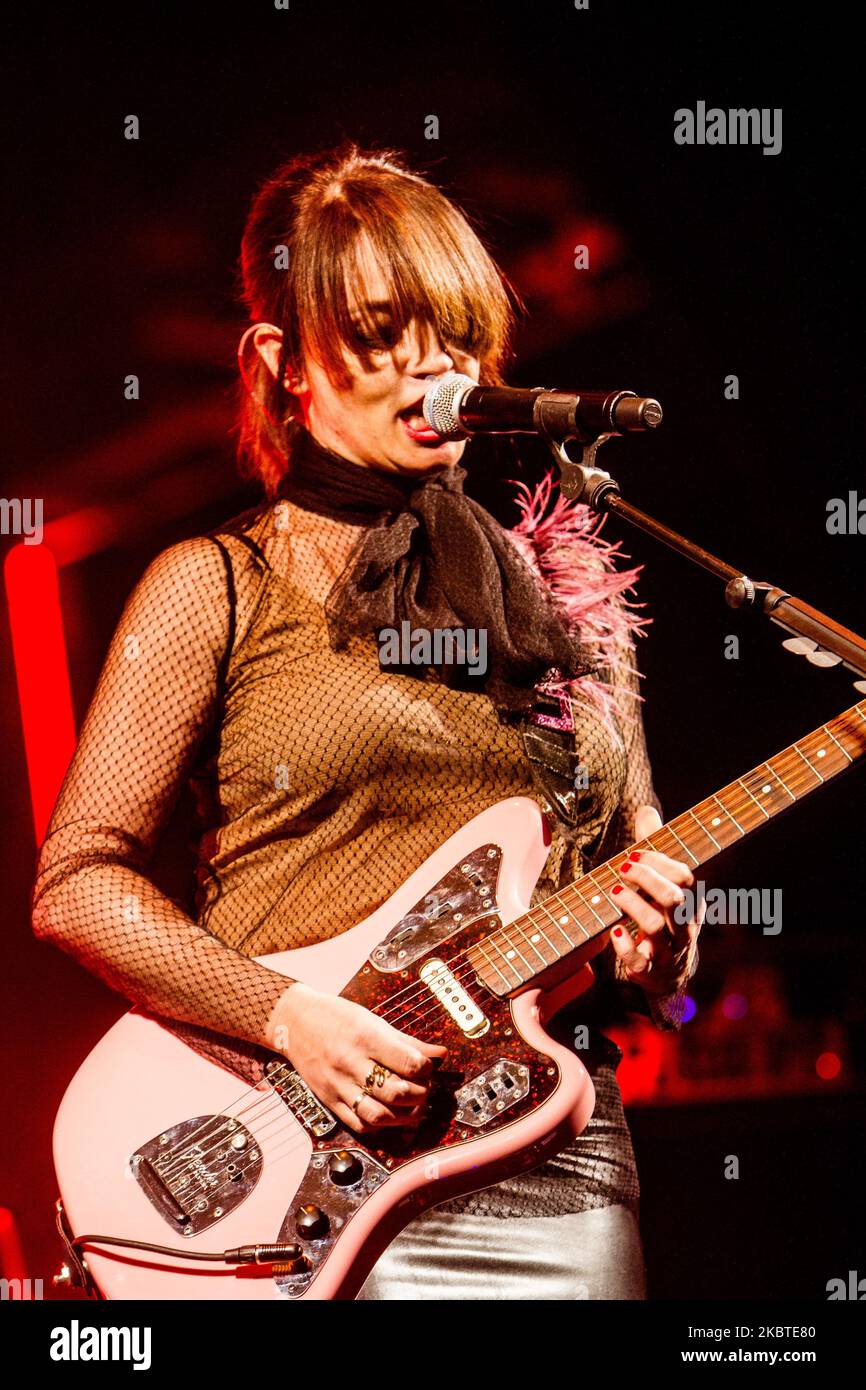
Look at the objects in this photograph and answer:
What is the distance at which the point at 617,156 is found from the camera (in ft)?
8.68

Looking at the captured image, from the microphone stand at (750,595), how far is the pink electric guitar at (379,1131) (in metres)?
0.30

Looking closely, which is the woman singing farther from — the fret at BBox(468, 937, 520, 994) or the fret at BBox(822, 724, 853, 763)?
the fret at BBox(822, 724, 853, 763)

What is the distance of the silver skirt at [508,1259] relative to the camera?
5.56 feet

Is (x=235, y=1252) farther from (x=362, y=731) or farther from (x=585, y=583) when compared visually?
(x=585, y=583)

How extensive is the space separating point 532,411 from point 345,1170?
39.0 inches

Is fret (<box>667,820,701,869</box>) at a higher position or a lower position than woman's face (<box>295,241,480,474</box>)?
lower

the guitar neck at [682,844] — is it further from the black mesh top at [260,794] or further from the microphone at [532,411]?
the microphone at [532,411]

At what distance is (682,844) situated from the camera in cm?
181

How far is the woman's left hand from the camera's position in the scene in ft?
5.69

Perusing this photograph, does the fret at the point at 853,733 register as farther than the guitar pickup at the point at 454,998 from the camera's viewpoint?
Yes

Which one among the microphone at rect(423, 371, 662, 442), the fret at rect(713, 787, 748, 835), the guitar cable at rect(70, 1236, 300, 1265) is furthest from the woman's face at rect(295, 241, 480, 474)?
the guitar cable at rect(70, 1236, 300, 1265)

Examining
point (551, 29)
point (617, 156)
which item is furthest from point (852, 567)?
point (551, 29)

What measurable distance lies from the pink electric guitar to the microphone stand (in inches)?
12.0

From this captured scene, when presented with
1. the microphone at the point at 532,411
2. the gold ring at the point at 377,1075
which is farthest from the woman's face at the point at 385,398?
the gold ring at the point at 377,1075
